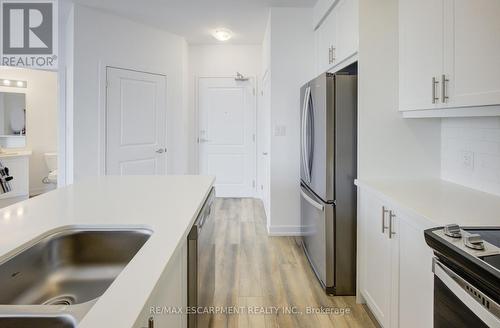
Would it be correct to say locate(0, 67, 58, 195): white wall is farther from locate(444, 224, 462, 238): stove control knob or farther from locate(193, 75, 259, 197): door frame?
locate(444, 224, 462, 238): stove control knob

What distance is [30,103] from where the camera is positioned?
6.06 m

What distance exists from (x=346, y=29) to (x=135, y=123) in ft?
10.0

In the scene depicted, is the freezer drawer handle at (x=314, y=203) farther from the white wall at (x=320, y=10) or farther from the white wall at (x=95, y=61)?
the white wall at (x=95, y=61)

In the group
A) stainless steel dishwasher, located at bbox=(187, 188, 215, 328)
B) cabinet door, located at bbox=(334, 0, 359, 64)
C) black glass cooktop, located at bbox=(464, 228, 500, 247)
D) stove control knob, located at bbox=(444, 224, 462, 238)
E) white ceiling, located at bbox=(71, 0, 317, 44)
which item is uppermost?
white ceiling, located at bbox=(71, 0, 317, 44)

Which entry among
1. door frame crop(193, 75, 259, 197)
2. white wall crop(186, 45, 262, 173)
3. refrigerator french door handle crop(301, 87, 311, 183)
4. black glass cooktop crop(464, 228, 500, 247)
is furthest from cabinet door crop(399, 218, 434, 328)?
white wall crop(186, 45, 262, 173)

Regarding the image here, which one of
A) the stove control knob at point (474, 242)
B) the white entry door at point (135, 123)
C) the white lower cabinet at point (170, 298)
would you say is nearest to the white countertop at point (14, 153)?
the white entry door at point (135, 123)

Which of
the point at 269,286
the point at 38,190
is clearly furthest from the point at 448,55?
the point at 38,190

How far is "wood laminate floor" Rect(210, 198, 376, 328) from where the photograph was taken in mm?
2121

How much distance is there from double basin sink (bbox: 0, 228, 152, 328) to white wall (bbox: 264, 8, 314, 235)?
2667 millimetres

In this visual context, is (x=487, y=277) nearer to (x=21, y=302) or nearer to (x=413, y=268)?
(x=413, y=268)

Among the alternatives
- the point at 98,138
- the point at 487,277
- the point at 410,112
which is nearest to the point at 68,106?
the point at 98,138

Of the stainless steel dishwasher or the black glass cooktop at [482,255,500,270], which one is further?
the stainless steel dishwasher

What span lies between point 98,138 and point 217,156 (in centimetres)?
212

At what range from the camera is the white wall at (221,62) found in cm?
558
